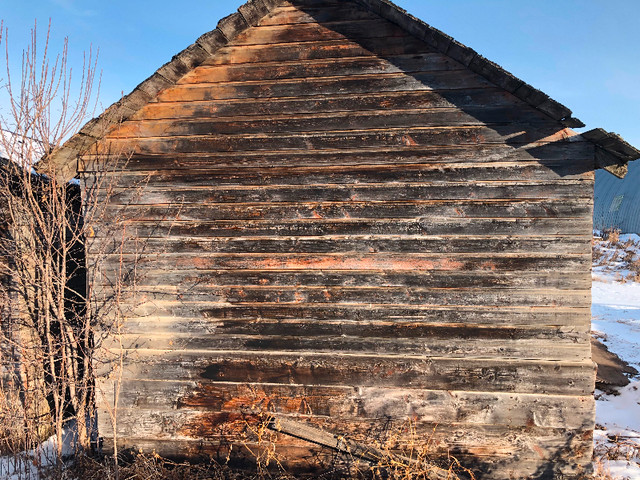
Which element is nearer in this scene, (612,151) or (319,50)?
(612,151)

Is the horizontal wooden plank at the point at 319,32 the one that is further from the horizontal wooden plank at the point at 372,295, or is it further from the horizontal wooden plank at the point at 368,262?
the horizontal wooden plank at the point at 372,295

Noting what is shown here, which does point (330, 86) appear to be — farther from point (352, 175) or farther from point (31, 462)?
point (31, 462)

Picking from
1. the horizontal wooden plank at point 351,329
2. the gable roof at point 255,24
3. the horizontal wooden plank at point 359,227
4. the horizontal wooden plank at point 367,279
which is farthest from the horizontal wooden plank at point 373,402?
the gable roof at point 255,24

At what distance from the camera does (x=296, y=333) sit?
14.0ft

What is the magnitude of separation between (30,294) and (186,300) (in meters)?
2.52

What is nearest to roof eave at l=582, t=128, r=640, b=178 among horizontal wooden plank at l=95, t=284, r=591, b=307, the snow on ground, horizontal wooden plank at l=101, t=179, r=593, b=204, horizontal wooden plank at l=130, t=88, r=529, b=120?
horizontal wooden plank at l=101, t=179, r=593, b=204

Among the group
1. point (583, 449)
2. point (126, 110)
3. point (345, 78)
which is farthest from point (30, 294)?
point (583, 449)

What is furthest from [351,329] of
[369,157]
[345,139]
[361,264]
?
[345,139]

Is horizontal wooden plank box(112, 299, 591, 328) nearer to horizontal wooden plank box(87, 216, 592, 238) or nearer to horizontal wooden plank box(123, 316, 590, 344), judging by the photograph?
horizontal wooden plank box(123, 316, 590, 344)

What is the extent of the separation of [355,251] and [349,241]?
127mm

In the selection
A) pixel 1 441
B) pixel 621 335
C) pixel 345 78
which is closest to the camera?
pixel 345 78

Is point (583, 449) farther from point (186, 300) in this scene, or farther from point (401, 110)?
point (186, 300)

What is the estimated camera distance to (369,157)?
4.14 metres

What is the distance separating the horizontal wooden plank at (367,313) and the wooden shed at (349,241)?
2cm
